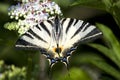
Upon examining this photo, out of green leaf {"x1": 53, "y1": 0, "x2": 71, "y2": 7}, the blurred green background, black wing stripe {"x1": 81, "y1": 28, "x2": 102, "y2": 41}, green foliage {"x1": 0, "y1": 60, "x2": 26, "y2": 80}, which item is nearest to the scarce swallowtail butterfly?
black wing stripe {"x1": 81, "y1": 28, "x2": 102, "y2": 41}

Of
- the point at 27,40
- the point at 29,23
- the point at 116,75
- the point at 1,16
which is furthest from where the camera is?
the point at 1,16

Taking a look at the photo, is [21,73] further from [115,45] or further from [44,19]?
[115,45]

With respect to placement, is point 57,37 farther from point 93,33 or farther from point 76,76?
point 76,76

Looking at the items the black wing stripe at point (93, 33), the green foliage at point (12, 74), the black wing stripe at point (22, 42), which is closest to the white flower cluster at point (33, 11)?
the black wing stripe at point (22, 42)

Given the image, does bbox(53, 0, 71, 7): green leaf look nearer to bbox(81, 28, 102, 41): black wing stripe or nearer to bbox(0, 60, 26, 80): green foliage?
bbox(81, 28, 102, 41): black wing stripe

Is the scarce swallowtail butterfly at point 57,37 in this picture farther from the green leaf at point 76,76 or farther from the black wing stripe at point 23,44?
the green leaf at point 76,76

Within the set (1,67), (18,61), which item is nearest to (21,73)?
(1,67)
